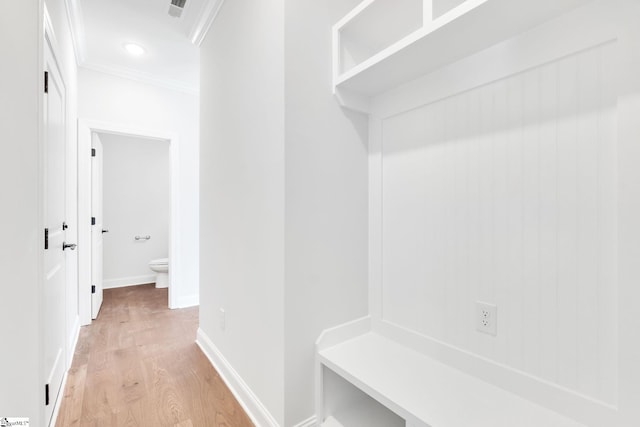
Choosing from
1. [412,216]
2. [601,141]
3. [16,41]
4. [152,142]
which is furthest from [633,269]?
[152,142]

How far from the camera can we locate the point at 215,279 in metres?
2.19

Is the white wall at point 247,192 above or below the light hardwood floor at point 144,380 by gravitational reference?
above

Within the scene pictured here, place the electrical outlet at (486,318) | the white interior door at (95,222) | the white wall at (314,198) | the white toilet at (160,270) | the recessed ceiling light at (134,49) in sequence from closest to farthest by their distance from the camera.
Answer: the electrical outlet at (486,318) → the white wall at (314,198) → the recessed ceiling light at (134,49) → the white interior door at (95,222) → the white toilet at (160,270)

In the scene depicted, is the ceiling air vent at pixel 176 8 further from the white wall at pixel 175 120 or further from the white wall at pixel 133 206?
the white wall at pixel 133 206

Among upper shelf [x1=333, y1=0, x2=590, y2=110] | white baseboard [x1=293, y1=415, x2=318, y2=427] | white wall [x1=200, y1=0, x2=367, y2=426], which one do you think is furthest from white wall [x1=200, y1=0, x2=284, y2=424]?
upper shelf [x1=333, y1=0, x2=590, y2=110]

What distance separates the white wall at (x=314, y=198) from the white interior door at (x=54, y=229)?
1.21 m

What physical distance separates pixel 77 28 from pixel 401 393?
3.55 meters

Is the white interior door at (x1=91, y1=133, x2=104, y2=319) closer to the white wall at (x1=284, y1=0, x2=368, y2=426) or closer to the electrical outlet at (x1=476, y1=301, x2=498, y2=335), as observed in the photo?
the white wall at (x1=284, y1=0, x2=368, y2=426)

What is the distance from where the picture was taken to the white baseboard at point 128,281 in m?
4.29

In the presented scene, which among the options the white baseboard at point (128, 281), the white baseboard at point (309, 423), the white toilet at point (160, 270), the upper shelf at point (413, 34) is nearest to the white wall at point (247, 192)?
the white baseboard at point (309, 423)

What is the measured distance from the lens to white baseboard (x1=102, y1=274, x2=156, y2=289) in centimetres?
429

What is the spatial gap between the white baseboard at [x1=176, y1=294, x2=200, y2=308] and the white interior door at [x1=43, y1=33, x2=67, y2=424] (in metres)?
1.42

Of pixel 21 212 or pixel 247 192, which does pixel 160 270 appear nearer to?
pixel 247 192

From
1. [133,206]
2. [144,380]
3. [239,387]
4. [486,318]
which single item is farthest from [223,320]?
[133,206]
